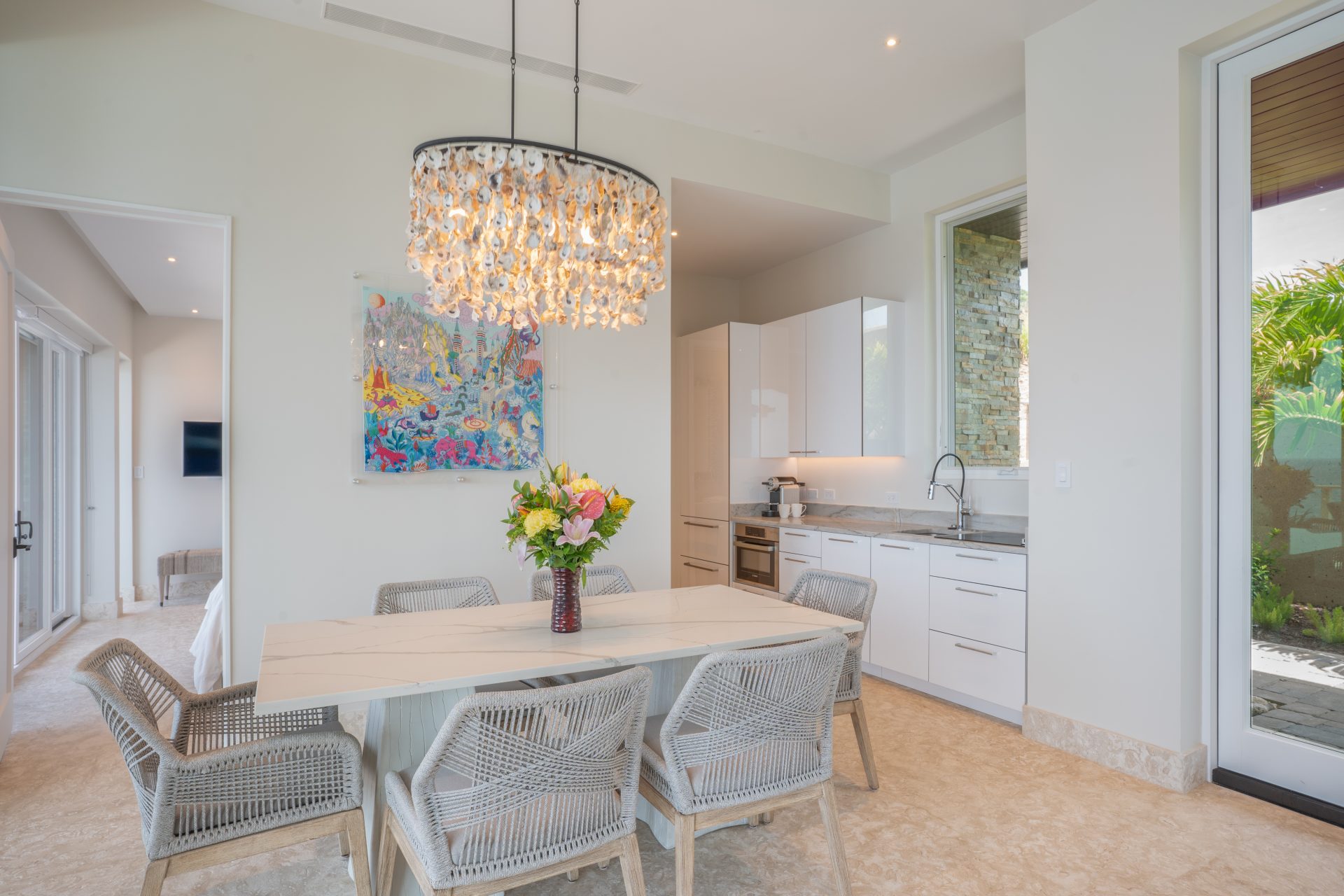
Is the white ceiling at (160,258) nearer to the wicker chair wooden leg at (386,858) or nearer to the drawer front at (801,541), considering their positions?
the wicker chair wooden leg at (386,858)

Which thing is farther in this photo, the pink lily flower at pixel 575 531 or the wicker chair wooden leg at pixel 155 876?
the pink lily flower at pixel 575 531

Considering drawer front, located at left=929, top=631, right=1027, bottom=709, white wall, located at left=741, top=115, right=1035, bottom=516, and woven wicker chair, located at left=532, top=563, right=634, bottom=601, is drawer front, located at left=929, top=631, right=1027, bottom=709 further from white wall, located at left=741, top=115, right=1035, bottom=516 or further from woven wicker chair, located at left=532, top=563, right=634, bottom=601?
woven wicker chair, located at left=532, top=563, right=634, bottom=601

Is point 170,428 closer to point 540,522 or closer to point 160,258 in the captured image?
point 160,258

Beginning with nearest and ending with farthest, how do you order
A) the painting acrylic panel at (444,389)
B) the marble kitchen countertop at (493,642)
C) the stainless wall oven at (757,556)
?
the marble kitchen countertop at (493,642) → the painting acrylic panel at (444,389) → the stainless wall oven at (757,556)

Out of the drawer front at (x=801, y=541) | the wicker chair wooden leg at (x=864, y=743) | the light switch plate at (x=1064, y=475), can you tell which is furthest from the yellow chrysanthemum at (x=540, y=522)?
the drawer front at (x=801, y=541)

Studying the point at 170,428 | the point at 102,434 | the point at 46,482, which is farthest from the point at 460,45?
the point at 170,428

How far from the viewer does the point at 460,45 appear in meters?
3.38

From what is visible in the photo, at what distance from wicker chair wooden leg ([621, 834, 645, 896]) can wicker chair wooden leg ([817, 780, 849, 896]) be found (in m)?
0.55

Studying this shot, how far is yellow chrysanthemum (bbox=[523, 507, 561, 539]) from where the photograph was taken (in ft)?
6.81

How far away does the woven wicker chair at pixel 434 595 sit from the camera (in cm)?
278

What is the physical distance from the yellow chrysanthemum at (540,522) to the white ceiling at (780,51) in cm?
222

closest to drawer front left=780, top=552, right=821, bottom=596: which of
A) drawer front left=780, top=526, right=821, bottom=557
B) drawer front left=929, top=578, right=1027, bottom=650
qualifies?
drawer front left=780, top=526, right=821, bottom=557

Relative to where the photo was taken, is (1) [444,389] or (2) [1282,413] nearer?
(2) [1282,413]

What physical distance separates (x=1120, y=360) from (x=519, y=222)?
98.1 inches
